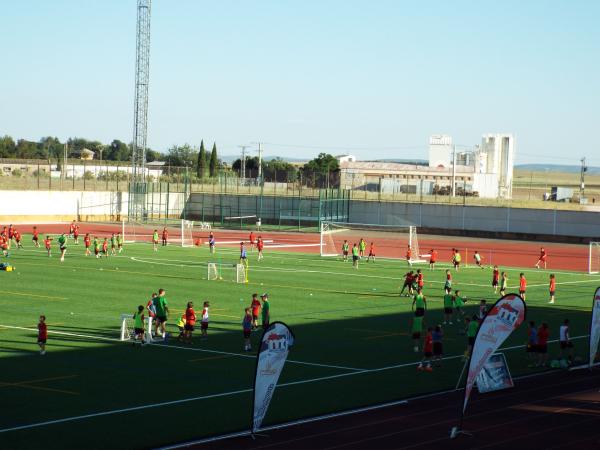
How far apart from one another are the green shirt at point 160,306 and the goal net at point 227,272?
18468 millimetres

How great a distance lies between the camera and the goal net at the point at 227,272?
51.3 metres

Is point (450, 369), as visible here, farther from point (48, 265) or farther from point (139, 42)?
point (139, 42)

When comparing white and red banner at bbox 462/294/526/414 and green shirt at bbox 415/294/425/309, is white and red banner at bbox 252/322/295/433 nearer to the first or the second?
white and red banner at bbox 462/294/526/414

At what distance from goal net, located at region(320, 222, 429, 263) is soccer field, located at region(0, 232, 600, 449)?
517 inches

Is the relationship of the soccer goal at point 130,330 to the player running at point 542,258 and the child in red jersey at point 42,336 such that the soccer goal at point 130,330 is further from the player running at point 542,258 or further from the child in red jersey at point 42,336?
the player running at point 542,258

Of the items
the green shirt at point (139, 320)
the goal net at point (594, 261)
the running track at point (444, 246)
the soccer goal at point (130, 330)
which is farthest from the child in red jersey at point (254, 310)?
the goal net at point (594, 261)

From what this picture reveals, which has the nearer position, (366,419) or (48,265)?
(366,419)

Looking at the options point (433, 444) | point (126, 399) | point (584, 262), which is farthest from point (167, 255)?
point (433, 444)

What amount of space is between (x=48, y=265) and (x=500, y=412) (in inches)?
1540

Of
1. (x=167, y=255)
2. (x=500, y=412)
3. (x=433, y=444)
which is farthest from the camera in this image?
(x=167, y=255)

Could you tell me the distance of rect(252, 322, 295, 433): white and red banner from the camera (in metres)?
19.0

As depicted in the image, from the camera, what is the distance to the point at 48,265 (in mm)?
57062

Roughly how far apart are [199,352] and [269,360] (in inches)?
474

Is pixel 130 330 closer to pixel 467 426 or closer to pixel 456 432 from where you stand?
pixel 467 426
